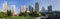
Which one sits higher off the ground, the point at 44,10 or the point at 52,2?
the point at 52,2

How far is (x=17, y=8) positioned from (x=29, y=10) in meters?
0.17

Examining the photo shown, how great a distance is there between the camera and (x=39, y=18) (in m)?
1.60

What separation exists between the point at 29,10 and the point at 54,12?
13.6 inches

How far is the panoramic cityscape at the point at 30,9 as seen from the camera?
5.12ft

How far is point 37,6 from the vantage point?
1.61 meters

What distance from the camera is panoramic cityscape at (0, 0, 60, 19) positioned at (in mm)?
1560

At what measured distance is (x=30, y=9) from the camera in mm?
1625

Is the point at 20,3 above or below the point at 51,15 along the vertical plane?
above

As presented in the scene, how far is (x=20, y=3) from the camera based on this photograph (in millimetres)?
1590

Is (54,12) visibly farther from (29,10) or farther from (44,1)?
(29,10)

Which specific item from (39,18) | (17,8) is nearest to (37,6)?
(39,18)

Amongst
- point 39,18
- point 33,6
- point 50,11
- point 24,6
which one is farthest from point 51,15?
point 24,6

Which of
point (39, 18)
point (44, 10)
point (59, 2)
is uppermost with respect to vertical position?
point (59, 2)

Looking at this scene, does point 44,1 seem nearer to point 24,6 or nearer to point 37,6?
point 37,6
